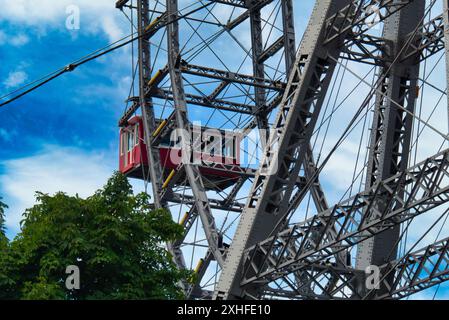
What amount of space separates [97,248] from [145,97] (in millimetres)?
17724

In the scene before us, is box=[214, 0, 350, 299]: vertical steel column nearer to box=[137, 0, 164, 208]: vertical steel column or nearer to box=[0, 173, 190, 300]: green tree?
box=[0, 173, 190, 300]: green tree

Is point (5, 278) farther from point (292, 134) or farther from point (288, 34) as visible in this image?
point (288, 34)

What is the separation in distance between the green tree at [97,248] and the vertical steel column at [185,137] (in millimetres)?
8838

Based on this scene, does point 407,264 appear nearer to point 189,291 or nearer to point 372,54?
point 372,54

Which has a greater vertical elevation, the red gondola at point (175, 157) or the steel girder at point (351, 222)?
the red gondola at point (175, 157)

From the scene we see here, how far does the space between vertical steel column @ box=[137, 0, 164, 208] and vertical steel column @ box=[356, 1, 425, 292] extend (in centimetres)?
1718

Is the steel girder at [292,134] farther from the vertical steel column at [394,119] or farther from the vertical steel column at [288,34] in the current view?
the vertical steel column at [288,34]

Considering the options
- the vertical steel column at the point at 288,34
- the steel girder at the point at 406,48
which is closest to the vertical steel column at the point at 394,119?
the steel girder at the point at 406,48

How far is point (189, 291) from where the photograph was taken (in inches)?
1495

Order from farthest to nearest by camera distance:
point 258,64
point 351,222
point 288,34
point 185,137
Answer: point 258,64 → point 288,34 → point 185,137 → point 351,222

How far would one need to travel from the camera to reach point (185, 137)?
40.9m

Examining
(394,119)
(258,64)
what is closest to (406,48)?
(394,119)

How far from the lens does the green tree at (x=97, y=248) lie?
88.9 feet
